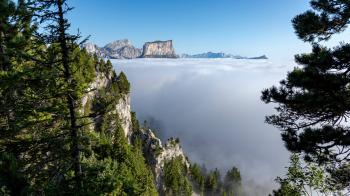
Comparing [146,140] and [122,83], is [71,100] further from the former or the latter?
[146,140]

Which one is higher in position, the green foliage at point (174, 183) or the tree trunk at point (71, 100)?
the tree trunk at point (71, 100)

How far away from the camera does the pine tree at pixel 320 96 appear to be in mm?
13992

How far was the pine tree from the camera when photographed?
45.9ft

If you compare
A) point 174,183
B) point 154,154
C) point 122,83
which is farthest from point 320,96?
point 122,83

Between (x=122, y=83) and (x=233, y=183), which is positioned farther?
(x=233, y=183)

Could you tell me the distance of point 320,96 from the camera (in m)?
14.1

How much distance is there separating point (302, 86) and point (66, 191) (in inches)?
429

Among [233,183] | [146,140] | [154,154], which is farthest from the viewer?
[233,183]

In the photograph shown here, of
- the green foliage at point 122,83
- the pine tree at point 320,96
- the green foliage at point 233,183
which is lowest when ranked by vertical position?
the green foliage at point 233,183

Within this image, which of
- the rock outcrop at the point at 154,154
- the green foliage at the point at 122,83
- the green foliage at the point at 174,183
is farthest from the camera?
the green foliage at the point at 122,83

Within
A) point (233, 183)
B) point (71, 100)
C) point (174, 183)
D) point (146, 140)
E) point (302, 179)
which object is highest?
point (71, 100)

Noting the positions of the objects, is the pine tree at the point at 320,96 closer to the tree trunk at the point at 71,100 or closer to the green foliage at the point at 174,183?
the tree trunk at the point at 71,100

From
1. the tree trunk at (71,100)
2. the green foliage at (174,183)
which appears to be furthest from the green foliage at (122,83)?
the tree trunk at (71,100)

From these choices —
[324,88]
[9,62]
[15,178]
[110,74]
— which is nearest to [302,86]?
[324,88]
